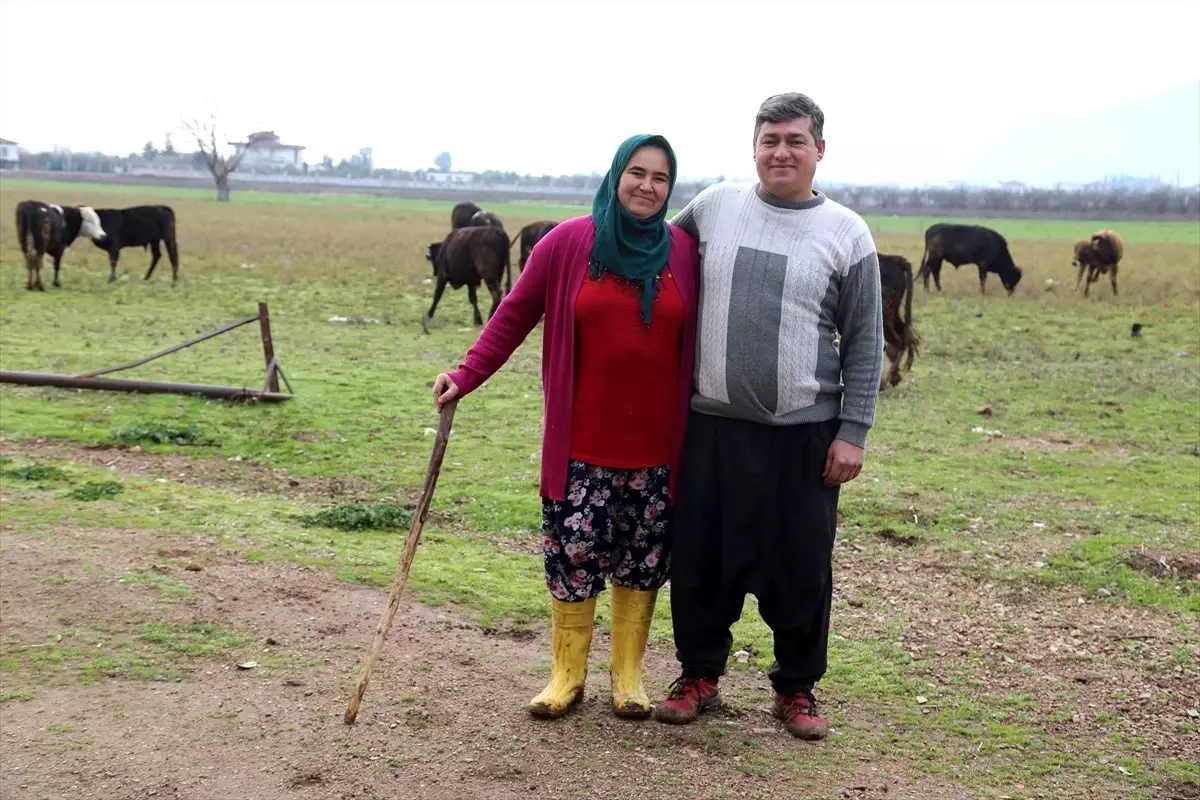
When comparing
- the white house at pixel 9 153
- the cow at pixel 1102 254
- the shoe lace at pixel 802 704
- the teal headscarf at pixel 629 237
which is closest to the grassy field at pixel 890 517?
the shoe lace at pixel 802 704

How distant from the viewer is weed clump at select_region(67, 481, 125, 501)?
700cm

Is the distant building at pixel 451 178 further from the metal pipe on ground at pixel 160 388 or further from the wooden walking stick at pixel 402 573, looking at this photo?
the wooden walking stick at pixel 402 573

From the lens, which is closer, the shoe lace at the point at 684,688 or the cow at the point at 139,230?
the shoe lace at the point at 684,688

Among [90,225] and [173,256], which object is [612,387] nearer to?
[173,256]

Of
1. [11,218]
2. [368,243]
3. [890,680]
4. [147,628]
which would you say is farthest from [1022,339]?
[11,218]

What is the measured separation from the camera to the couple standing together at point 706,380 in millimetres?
3818

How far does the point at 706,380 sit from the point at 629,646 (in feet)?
3.20

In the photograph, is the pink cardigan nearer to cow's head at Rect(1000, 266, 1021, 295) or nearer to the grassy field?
the grassy field

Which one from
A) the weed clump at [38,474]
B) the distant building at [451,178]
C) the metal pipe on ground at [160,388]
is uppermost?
the distant building at [451,178]

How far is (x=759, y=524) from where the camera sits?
3.96 meters

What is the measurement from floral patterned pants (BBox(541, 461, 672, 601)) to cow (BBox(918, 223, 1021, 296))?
21.2 metres

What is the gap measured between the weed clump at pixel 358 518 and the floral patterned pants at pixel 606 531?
291 cm

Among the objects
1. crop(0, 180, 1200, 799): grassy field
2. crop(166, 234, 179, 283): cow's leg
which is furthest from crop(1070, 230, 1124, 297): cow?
crop(166, 234, 179, 283): cow's leg

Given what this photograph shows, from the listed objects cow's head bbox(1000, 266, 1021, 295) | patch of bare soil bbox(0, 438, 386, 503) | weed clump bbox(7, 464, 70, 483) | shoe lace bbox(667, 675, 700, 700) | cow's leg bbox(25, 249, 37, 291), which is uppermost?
cow's head bbox(1000, 266, 1021, 295)
